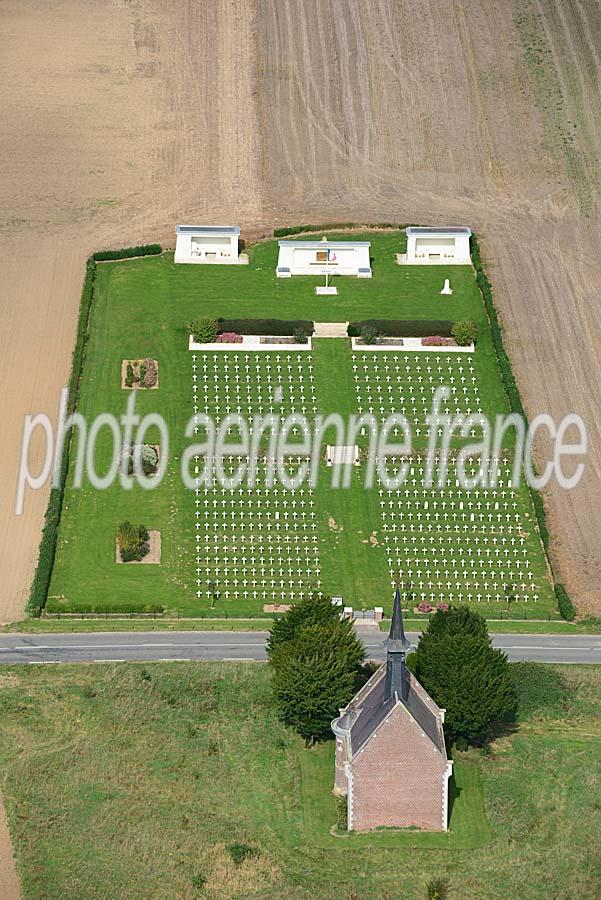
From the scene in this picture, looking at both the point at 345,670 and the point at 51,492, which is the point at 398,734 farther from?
the point at 51,492

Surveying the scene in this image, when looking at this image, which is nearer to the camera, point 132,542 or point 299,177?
point 132,542

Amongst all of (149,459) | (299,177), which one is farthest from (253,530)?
(299,177)

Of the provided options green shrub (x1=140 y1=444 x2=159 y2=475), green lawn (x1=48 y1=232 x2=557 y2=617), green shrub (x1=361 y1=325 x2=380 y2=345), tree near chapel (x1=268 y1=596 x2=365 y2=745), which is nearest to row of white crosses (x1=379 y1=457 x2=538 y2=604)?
green lawn (x1=48 y1=232 x2=557 y2=617)

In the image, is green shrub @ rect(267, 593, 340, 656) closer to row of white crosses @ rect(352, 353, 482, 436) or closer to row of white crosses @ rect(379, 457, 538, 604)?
row of white crosses @ rect(379, 457, 538, 604)

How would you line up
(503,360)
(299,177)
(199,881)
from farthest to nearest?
1. (299,177)
2. (503,360)
3. (199,881)

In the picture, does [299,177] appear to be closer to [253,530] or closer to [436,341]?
[436,341]

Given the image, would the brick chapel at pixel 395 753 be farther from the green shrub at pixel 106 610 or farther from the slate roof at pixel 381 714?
the green shrub at pixel 106 610
